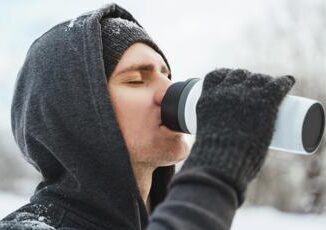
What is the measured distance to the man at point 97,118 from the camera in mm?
927

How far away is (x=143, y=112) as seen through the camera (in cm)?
97

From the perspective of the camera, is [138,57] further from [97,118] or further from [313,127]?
[313,127]

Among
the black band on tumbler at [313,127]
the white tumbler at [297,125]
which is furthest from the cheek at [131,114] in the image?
the black band on tumbler at [313,127]

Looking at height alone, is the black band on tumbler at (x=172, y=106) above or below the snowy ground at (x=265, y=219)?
above

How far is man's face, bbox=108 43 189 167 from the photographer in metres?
0.97

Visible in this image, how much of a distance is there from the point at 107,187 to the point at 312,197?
5.09m

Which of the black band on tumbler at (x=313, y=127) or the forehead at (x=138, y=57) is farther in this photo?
the forehead at (x=138, y=57)

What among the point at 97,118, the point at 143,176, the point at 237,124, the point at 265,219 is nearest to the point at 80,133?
the point at 97,118

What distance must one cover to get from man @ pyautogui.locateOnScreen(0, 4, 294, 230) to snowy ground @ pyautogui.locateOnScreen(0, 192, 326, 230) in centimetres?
258

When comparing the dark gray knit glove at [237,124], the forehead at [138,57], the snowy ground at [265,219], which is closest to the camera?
the dark gray knit glove at [237,124]

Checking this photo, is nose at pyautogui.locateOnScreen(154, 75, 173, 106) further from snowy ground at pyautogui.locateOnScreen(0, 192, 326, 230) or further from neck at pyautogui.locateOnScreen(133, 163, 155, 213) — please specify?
snowy ground at pyautogui.locateOnScreen(0, 192, 326, 230)

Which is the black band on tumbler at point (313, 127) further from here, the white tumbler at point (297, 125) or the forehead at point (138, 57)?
the forehead at point (138, 57)

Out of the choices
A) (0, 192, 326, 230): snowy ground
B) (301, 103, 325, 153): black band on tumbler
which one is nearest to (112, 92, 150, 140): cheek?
(301, 103, 325, 153): black band on tumbler

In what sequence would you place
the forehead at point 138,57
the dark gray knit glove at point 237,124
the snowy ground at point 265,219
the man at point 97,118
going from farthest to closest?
the snowy ground at point 265,219, the forehead at point 138,57, the man at point 97,118, the dark gray knit glove at point 237,124
